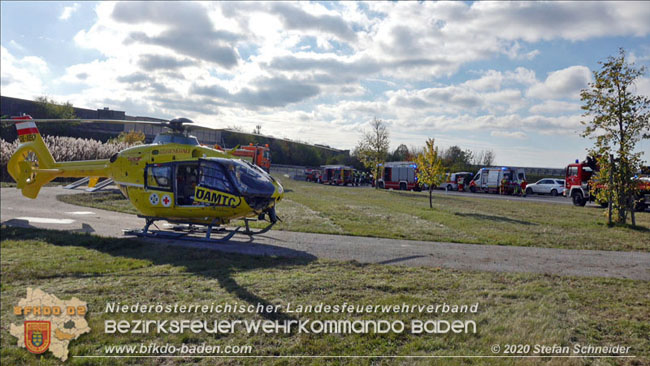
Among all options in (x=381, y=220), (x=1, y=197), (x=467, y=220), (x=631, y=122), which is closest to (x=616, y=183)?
(x=631, y=122)

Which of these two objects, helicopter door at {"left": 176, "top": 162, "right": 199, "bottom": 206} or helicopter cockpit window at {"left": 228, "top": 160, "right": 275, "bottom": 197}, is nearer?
helicopter cockpit window at {"left": 228, "top": 160, "right": 275, "bottom": 197}

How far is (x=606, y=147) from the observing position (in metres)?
17.1

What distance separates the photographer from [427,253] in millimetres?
10703

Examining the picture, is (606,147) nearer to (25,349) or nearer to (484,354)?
(484,354)

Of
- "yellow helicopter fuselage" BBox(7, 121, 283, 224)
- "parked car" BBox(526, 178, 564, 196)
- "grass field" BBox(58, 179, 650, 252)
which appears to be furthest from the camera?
"parked car" BBox(526, 178, 564, 196)

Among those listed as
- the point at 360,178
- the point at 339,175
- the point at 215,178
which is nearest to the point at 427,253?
the point at 215,178

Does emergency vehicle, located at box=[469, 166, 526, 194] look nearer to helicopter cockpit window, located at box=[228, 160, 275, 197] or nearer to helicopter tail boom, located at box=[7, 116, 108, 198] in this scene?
helicopter cockpit window, located at box=[228, 160, 275, 197]

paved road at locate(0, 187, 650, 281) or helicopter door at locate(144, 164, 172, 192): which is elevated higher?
helicopter door at locate(144, 164, 172, 192)

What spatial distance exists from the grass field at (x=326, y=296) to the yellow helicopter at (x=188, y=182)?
1388 mm

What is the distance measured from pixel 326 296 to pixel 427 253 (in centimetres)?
486

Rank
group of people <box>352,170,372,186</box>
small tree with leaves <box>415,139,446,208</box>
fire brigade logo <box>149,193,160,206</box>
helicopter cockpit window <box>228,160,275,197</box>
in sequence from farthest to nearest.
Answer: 1. group of people <box>352,170,372,186</box>
2. small tree with leaves <box>415,139,446,208</box>
3. fire brigade logo <box>149,193,160,206</box>
4. helicopter cockpit window <box>228,160,275,197</box>

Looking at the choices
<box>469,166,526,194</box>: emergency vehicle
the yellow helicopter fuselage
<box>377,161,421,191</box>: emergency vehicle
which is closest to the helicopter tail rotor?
the yellow helicopter fuselage

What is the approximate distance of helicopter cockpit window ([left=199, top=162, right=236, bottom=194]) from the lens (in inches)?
439

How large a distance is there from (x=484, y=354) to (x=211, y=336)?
3.63 metres
